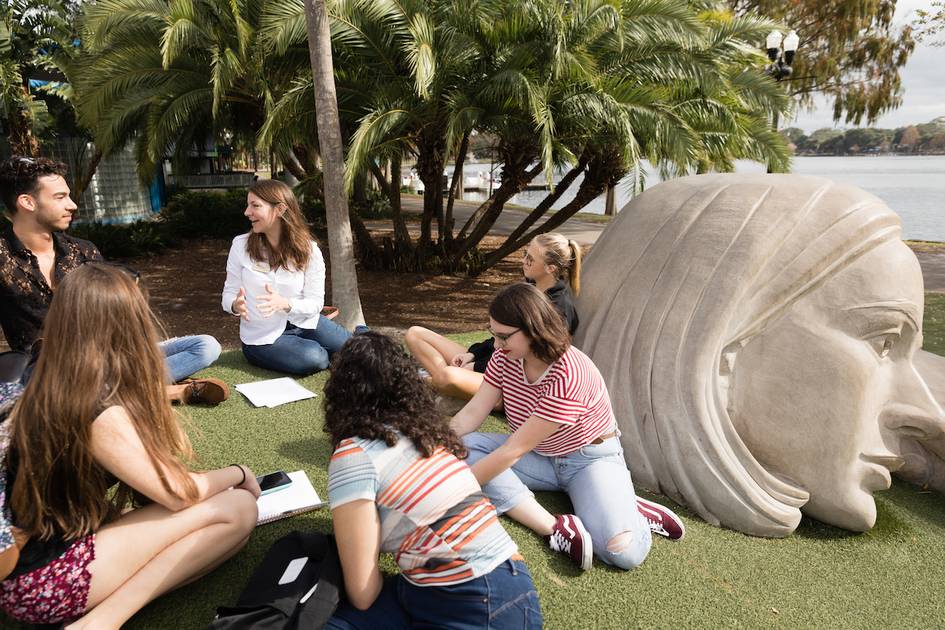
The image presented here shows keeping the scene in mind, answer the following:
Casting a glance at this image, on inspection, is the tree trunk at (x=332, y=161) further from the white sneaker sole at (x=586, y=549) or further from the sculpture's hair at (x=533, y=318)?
the white sneaker sole at (x=586, y=549)

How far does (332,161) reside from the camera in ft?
19.3

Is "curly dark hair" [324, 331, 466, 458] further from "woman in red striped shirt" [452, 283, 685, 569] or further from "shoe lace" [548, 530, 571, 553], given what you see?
"shoe lace" [548, 530, 571, 553]

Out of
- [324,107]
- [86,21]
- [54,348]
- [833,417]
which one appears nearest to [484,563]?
[54,348]

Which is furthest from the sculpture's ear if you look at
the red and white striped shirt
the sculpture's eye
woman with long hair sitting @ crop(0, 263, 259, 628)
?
woman with long hair sitting @ crop(0, 263, 259, 628)

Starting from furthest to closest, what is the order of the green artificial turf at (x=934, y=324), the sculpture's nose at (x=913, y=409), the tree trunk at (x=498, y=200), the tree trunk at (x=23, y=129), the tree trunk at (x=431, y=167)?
1. the tree trunk at (x=23, y=129)
2. the tree trunk at (x=498, y=200)
3. the tree trunk at (x=431, y=167)
4. the green artificial turf at (x=934, y=324)
5. the sculpture's nose at (x=913, y=409)

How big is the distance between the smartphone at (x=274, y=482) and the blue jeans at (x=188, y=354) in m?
1.47

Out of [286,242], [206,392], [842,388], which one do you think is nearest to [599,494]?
[842,388]

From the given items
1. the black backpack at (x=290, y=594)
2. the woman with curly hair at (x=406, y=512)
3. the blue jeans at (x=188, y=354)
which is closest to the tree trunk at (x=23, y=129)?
the blue jeans at (x=188, y=354)

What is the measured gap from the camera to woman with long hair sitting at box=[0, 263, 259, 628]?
169cm

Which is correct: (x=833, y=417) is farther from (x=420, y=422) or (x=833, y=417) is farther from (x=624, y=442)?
(x=420, y=422)

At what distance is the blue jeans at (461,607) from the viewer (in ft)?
5.71

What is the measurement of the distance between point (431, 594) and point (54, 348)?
1.32 meters

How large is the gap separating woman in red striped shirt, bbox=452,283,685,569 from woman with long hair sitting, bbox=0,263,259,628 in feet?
3.66

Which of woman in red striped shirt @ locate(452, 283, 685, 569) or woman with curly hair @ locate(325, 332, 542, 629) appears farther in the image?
woman in red striped shirt @ locate(452, 283, 685, 569)
